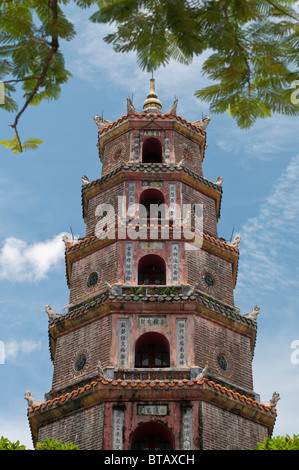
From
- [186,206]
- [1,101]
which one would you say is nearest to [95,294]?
[186,206]

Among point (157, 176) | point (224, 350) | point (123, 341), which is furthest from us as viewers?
point (157, 176)

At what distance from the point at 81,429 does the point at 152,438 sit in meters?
1.73

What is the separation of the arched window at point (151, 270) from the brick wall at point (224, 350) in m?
2.22

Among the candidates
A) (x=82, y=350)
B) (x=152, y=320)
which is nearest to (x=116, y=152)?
(x=152, y=320)

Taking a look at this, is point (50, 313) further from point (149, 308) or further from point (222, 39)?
point (222, 39)

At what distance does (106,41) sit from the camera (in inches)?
334

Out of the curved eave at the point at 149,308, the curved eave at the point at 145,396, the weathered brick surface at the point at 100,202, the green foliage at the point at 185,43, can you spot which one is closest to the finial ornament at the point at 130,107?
the weathered brick surface at the point at 100,202

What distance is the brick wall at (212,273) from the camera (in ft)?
77.9

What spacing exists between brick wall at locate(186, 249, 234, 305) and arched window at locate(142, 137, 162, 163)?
463 cm

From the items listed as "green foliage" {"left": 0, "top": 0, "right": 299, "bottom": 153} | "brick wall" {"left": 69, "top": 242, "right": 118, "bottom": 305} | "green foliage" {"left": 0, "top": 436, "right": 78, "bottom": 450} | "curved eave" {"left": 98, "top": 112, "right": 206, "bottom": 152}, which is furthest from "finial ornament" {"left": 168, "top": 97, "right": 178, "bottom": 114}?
"green foliage" {"left": 0, "top": 0, "right": 299, "bottom": 153}

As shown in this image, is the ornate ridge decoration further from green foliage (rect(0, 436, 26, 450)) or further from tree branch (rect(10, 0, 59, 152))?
tree branch (rect(10, 0, 59, 152))

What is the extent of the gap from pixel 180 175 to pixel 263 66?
57.2ft

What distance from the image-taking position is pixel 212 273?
24.4 m

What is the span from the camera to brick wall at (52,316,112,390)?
21703 mm
